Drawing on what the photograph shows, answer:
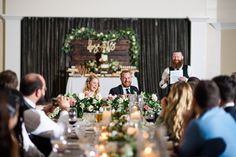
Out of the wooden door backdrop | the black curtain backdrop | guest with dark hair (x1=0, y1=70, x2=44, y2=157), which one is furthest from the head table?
the black curtain backdrop

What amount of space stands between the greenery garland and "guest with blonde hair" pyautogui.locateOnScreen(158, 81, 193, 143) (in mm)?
6744

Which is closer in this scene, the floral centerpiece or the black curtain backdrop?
the floral centerpiece

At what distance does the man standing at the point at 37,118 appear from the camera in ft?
12.2

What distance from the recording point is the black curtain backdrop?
10.7m

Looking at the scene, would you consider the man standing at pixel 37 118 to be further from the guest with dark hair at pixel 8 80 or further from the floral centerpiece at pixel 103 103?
the floral centerpiece at pixel 103 103

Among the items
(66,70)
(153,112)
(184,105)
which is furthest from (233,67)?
(184,105)

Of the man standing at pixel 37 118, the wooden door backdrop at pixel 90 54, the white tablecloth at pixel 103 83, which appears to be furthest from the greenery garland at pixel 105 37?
the man standing at pixel 37 118

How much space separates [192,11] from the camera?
10797mm

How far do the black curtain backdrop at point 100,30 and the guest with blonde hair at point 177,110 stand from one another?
22.5 feet

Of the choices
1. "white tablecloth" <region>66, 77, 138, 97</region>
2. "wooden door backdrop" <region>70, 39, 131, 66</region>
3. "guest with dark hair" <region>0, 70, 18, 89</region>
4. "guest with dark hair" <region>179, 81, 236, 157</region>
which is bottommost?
"white tablecloth" <region>66, 77, 138, 97</region>

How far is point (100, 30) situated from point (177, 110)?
717cm

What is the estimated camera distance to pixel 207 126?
291 centimetres

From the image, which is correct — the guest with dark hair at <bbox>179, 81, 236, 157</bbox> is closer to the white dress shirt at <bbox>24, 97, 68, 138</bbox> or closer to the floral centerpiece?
the white dress shirt at <bbox>24, 97, 68, 138</bbox>

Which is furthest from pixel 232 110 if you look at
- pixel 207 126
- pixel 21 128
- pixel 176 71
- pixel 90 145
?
pixel 176 71
